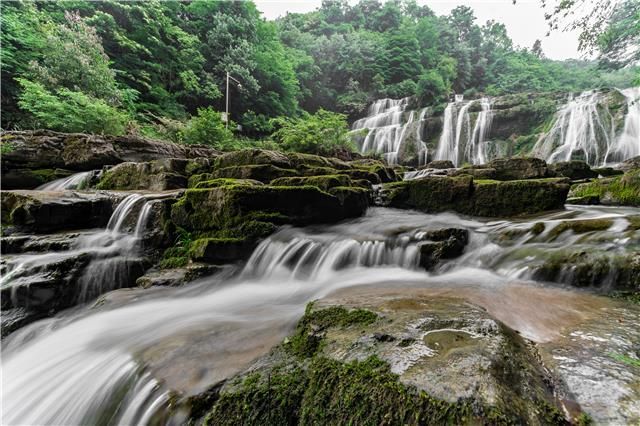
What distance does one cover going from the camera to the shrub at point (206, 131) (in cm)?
1234

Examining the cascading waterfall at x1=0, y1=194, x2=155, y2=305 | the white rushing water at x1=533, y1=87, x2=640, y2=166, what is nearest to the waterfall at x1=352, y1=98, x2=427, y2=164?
the white rushing water at x1=533, y1=87, x2=640, y2=166

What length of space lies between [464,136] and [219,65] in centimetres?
1515

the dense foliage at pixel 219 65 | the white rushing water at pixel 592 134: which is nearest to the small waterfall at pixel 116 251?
the dense foliage at pixel 219 65

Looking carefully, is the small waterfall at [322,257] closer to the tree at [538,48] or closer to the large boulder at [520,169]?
the large boulder at [520,169]

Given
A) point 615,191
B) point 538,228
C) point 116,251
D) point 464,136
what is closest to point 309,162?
point 116,251

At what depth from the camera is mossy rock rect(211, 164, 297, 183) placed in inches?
256

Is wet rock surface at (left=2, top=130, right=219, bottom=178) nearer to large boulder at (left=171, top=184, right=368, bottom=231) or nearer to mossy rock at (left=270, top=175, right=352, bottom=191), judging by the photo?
large boulder at (left=171, top=184, right=368, bottom=231)

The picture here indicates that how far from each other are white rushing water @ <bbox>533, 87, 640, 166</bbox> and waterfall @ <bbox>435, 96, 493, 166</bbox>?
8.76 feet

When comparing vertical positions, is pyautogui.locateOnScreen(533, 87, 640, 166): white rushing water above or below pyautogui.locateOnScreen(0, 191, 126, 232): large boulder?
above

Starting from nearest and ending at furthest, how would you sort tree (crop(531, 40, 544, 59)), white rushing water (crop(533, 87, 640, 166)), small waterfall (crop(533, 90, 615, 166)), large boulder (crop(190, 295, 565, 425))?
large boulder (crop(190, 295, 565, 425)) < white rushing water (crop(533, 87, 640, 166)) < small waterfall (crop(533, 90, 615, 166)) < tree (crop(531, 40, 544, 59))

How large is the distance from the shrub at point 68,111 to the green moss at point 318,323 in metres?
11.4

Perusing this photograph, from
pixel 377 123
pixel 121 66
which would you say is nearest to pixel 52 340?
pixel 121 66

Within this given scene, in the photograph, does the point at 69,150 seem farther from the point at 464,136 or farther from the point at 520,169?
the point at 464,136

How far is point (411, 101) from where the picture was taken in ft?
70.2
